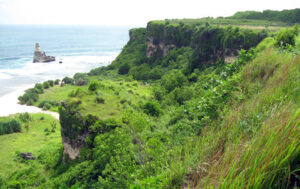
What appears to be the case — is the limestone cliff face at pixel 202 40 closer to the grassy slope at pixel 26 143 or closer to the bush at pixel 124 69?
the bush at pixel 124 69

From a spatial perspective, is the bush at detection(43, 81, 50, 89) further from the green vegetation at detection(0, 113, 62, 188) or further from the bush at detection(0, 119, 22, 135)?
the bush at detection(0, 119, 22, 135)

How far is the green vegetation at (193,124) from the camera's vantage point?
113 inches

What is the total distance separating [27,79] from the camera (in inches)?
3019

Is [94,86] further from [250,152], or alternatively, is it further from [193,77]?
[250,152]

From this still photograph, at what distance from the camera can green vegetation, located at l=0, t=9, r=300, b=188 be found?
288 centimetres

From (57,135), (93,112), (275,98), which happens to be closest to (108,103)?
(93,112)

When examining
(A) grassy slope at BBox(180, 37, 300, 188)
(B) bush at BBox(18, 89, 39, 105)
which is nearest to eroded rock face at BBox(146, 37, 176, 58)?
(B) bush at BBox(18, 89, 39, 105)

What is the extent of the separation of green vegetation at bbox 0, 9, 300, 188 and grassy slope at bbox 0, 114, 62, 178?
4.23 feet

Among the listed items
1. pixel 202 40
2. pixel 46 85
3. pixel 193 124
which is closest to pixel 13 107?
pixel 46 85

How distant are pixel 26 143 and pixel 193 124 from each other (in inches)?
1450

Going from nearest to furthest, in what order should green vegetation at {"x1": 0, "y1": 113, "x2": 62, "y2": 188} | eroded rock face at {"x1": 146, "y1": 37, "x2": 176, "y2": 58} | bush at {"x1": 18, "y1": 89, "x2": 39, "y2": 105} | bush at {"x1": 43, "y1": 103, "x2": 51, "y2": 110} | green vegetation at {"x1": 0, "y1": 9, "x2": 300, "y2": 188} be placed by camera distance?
green vegetation at {"x1": 0, "y1": 9, "x2": 300, "y2": 188} → green vegetation at {"x1": 0, "y1": 113, "x2": 62, "y2": 188} → bush at {"x1": 43, "y1": 103, "x2": 51, "y2": 110} → bush at {"x1": 18, "y1": 89, "x2": 39, "y2": 105} → eroded rock face at {"x1": 146, "y1": 37, "x2": 176, "y2": 58}

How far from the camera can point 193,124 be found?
226 inches

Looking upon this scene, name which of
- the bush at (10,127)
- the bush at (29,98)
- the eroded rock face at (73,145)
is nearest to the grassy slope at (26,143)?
the bush at (10,127)

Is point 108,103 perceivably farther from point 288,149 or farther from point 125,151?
point 288,149
